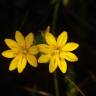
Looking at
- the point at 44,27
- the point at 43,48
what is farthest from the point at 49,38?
the point at 44,27

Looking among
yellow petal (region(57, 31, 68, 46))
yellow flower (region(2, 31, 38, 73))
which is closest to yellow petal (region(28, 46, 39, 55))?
yellow flower (region(2, 31, 38, 73))

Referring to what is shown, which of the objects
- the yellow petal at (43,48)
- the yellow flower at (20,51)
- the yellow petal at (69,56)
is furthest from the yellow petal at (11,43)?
the yellow petal at (69,56)

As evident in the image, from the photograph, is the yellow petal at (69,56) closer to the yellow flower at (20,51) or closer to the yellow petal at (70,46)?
the yellow petal at (70,46)

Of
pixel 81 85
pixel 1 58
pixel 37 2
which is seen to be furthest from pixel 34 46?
pixel 37 2

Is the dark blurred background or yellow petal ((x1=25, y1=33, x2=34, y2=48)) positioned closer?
yellow petal ((x1=25, y1=33, x2=34, y2=48))

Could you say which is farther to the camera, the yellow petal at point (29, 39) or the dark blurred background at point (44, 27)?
the dark blurred background at point (44, 27)

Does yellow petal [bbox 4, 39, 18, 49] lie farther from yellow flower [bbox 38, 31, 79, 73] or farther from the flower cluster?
yellow flower [bbox 38, 31, 79, 73]
